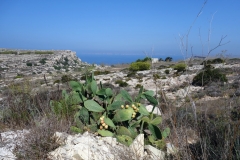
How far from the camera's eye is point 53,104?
3.83 metres

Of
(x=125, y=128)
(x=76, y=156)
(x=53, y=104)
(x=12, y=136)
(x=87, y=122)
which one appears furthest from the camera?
(x=53, y=104)

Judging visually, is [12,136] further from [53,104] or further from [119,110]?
[119,110]

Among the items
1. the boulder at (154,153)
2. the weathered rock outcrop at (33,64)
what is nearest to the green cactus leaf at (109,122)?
the boulder at (154,153)

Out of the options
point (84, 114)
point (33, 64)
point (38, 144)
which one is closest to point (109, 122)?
point (84, 114)

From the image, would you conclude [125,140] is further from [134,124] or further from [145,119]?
[145,119]

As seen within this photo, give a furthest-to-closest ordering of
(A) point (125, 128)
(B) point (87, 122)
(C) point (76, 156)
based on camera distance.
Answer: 1. (B) point (87, 122)
2. (A) point (125, 128)
3. (C) point (76, 156)

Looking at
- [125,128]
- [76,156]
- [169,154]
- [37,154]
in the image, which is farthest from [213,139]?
[37,154]

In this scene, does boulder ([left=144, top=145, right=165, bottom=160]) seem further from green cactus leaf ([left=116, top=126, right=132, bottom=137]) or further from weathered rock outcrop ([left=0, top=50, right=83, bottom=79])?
weathered rock outcrop ([left=0, top=50, right=83, bottom=79])

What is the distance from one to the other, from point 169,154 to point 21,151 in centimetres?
162

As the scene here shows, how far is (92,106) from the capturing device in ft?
11.2

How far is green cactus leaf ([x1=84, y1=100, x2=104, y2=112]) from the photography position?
3396 millimetres

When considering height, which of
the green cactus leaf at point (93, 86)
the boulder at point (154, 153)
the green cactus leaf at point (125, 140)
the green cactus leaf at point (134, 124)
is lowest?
the boulder at point (154, 153)

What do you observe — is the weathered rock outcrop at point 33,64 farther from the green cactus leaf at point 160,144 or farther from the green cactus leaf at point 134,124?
the green cactus leaf at point 160,144

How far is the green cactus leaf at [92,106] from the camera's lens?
3.40 m
